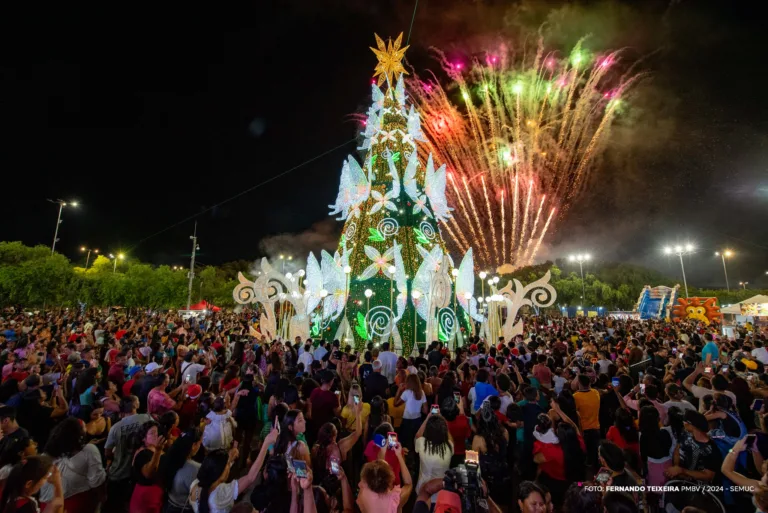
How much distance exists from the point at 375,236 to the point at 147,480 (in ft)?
46.1

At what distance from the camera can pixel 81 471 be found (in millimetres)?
3639

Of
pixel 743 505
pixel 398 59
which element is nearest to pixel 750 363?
pixel 743 505

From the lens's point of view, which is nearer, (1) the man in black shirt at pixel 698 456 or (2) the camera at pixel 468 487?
(2) the camera at pixel 468 487

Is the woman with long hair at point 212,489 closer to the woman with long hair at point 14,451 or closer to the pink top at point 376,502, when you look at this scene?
the pink top at point 376,502

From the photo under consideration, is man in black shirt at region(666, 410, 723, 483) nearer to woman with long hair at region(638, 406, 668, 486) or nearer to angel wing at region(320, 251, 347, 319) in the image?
woman with long hair at region(638, 406, 668, 486)

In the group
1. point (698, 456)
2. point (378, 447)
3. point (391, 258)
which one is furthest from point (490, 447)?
point (391, 258)

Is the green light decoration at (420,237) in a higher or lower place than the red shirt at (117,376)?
higher

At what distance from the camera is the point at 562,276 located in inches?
2729

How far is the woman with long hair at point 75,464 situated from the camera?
3.54m

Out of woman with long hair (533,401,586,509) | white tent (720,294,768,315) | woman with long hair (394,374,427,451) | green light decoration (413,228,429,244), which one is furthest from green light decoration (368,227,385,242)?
white tent (720,294,768,315)

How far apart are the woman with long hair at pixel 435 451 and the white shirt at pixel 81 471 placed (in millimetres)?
3199

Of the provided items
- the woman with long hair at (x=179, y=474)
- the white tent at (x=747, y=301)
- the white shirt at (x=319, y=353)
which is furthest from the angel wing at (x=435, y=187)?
the white tent at (x=747, y=301)

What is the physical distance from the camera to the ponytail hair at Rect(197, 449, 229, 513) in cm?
310

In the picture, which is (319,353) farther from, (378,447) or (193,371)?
(378,447)
